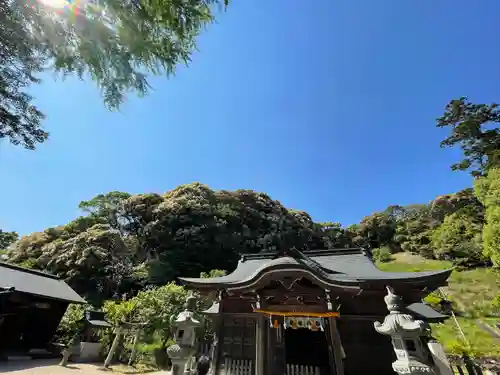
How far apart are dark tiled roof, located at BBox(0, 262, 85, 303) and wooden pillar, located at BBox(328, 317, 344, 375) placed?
46.9ft

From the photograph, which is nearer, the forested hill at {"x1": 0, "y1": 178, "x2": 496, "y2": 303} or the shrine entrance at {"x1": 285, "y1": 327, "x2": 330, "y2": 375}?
the shrine entrance at {"x1": 285, "y1": 327, "x2": 330, "y2": 375}

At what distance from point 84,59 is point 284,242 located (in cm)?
3130

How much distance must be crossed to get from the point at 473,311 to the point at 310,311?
1888cm

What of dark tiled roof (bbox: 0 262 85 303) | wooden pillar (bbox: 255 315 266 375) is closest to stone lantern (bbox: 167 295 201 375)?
wooden pillar (bbox: 255 315 266 375)

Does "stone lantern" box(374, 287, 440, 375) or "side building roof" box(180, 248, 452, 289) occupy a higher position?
"side building roof" box(180, 248, 452, 289)

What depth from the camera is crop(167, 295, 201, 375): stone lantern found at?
20.4 ft

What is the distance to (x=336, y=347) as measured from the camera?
6.68 meters

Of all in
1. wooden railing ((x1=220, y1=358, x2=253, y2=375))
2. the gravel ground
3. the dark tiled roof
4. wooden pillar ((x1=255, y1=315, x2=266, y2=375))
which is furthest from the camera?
the dark tiled roof

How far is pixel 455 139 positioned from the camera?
84.3 ft

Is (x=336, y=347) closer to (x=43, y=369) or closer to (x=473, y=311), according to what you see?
(x=43, y=369)

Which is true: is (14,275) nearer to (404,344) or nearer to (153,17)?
(153,17)

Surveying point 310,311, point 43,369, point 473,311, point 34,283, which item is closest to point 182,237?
point 34,283

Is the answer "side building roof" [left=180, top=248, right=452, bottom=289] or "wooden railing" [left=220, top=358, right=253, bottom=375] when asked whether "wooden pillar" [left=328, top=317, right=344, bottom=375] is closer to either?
"side building roof" [left=180, top=248, right=452, bottom=289]

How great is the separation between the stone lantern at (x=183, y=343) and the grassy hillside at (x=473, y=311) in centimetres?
1152
